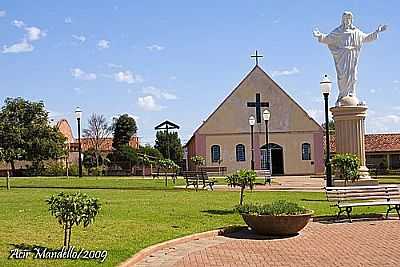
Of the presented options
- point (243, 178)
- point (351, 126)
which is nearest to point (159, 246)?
point (243, 178)

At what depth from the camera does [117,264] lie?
10367 mm

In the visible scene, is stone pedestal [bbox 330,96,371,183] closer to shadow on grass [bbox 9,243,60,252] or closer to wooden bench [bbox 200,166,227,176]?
shadow on grass [bbox 9,243,60,252]

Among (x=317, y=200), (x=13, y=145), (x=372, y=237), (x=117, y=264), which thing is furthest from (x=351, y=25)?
(x=13, y=145)

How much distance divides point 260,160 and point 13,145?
2350 centimetres

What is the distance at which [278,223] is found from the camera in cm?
1423

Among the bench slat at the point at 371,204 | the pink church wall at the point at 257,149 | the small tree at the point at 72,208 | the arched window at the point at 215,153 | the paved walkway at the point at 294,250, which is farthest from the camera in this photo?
the arched window at the point at 215,153

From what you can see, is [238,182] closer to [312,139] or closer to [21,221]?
[21,221]

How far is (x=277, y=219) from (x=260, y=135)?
151 ft

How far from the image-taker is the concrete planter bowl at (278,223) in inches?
Result: 561

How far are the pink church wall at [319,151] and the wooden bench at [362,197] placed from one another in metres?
40.6

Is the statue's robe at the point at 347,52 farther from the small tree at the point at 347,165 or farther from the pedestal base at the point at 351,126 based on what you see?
the small tree at the point at 347,165

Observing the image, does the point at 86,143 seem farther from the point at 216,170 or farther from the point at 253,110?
the point at 216,170

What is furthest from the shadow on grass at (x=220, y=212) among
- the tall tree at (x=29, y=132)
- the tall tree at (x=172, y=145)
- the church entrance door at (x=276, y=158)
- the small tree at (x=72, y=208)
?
the tall tree at (x=172, y=145)

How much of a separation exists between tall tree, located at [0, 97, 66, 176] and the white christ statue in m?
38.7
